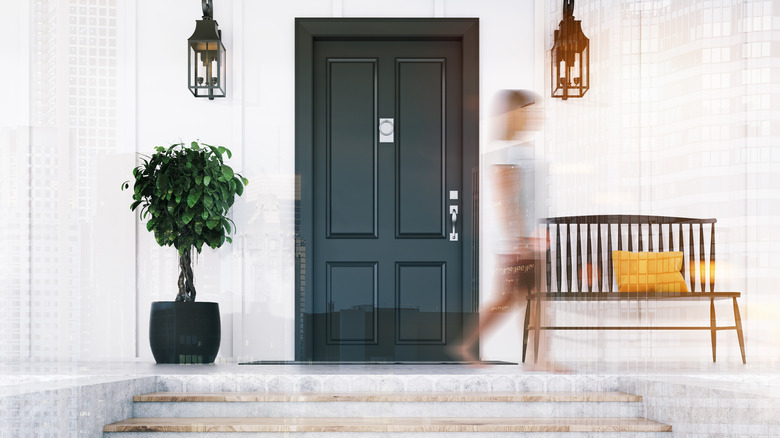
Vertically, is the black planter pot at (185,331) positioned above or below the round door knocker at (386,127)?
below

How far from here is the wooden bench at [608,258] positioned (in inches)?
79.6

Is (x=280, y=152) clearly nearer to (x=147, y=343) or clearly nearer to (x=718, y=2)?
(x=147, y=343)

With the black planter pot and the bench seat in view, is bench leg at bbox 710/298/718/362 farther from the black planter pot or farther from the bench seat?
the black planter pot

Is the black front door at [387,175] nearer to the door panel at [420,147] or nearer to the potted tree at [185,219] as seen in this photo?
the door panel at [420,147]

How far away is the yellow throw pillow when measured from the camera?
85.2 inches

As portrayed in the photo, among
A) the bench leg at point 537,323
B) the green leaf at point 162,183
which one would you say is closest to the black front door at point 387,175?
the bench leg at point 537,323

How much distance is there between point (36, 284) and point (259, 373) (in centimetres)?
109

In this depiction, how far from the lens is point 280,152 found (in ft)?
12.6

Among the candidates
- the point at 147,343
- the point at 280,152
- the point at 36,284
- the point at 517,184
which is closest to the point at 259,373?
the point at 147,343

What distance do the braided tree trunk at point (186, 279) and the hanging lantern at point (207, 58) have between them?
34.4 inches

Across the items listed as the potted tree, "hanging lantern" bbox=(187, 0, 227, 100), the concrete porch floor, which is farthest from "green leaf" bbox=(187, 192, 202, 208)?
the concrete porch floor

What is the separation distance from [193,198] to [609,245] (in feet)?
6.52

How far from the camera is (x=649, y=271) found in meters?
2.24

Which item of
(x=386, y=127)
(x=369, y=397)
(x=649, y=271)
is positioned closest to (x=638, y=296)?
(x=649, y=271)
